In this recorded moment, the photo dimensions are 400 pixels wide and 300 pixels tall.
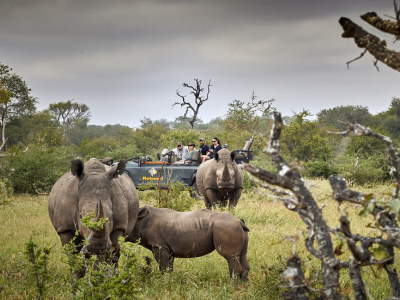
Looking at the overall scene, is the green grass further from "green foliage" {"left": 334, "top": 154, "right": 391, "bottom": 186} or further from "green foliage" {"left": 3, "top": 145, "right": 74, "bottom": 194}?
"green foliage" {"left": 334, "top": 154, "right": 391, "bottom": 186}

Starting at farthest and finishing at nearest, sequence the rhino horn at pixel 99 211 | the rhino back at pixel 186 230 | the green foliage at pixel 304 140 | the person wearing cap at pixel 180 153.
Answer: the green foliage at pixel 304 140
the person wearing cap at pixel 180 153
the rhino back at pixel 186 230
the rhino horn at pixel 99 211

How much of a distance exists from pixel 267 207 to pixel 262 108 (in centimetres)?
1999

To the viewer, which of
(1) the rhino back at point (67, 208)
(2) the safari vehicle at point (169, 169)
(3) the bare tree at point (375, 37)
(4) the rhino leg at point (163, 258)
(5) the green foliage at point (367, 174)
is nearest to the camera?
(3) the bare tree at point (375, 37)

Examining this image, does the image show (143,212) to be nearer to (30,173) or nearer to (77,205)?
(77,205)

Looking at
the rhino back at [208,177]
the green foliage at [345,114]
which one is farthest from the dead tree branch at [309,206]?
the green foliage at [345,114]

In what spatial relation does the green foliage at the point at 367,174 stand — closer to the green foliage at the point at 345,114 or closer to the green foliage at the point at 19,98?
the green foliage at the point at 19,98

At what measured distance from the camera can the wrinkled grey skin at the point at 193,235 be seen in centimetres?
603

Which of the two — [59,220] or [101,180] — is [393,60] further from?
[59,220]

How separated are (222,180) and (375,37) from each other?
833cm

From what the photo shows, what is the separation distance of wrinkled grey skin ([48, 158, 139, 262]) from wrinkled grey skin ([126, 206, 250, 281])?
0.28 m

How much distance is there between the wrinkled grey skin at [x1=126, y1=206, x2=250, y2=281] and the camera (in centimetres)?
603

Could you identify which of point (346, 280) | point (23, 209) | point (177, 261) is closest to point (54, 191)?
point (177, 261)

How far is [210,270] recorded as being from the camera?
654 centimetres

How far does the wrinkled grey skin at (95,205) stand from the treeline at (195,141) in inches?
53.7
